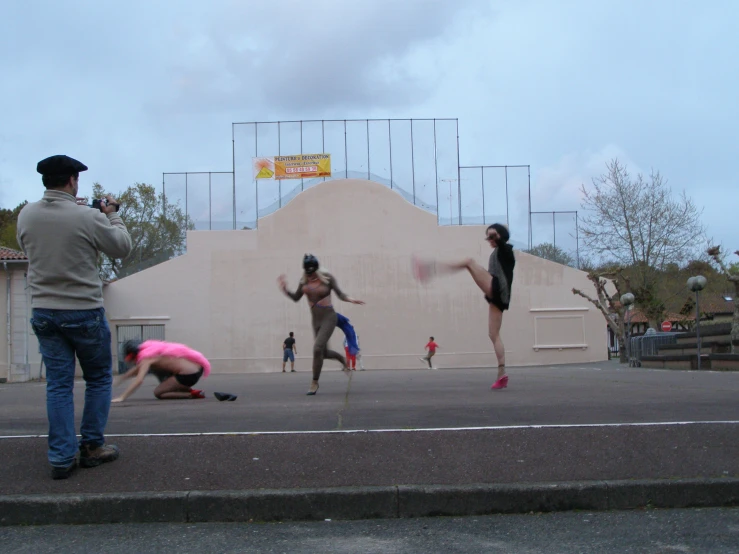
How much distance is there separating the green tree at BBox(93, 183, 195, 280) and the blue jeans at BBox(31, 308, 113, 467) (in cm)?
3531

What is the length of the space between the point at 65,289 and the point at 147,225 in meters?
50.3

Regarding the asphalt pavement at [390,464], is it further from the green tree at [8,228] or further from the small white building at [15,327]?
the green tree at [8,228]

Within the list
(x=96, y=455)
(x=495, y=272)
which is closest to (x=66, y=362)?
(x=96, y=455)

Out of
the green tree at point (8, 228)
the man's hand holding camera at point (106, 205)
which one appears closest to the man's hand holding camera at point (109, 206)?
the man's hand holding camera at point (106, 205)

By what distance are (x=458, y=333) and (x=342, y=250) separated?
678 cm

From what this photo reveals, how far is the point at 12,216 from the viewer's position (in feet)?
194

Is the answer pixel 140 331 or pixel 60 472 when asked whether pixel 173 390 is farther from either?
pixel 140 331

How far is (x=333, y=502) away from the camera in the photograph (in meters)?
4.28

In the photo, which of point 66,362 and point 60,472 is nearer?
point 60,472

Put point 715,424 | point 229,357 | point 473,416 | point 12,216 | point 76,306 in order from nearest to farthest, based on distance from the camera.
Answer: point 76,306 < point 715,424 < point 473,416 < point 229,357 < point 12,216

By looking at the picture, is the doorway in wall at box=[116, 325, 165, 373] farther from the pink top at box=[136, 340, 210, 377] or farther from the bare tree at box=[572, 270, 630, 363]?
the pink top at box=[136, 340, 210, 377]

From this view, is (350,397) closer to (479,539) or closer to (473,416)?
(473,416)

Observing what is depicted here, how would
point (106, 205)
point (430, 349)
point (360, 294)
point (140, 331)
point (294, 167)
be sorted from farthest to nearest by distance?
point (294, 167) → point (360, 294) → point (140, 331) → point (430, 349) → point (106, 205)

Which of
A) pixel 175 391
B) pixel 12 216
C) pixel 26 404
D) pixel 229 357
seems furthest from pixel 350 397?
pixel 12 216
